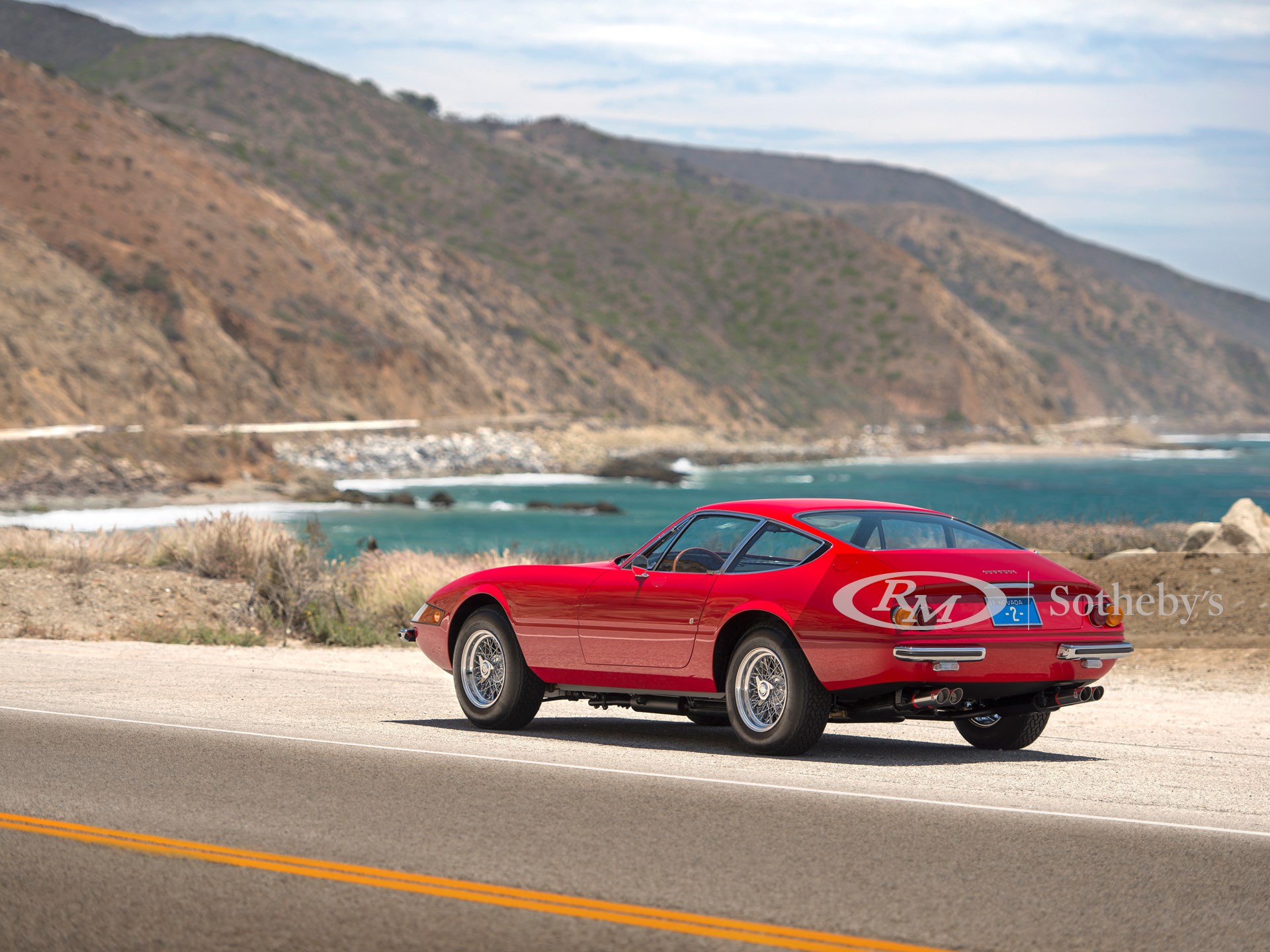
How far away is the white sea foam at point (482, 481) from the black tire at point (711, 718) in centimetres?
6005

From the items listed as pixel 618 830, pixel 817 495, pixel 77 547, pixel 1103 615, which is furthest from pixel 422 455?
pixel 618 830

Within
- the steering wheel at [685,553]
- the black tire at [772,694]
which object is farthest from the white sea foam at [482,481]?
the black tire at [772,694]

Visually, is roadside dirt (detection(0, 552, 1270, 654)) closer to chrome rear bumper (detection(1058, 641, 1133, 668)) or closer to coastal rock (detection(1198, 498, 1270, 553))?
coastal rock (detection(1198, 498, 1270, 553))

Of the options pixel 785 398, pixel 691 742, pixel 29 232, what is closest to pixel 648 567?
pixel 691 742

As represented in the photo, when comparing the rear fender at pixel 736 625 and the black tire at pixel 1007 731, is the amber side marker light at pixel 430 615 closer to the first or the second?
the rear fender at pixel 736 625

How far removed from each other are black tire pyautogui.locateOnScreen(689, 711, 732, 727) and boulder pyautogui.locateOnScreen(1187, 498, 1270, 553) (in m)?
12.0

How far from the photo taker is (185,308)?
76.8 m

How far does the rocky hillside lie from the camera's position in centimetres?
7562

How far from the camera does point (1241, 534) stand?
21.0 m

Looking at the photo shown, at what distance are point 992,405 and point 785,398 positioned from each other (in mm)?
23618

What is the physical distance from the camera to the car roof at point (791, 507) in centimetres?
959

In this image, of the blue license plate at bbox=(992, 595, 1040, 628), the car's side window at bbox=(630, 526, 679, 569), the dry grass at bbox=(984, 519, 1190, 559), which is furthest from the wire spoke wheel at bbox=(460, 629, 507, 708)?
the dry grass at bbox=(984, 519, 1190, 559)

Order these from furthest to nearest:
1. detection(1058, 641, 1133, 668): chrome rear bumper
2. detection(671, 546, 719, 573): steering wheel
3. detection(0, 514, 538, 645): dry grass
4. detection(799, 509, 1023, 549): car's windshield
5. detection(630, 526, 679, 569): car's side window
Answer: detection(0, 514, 538, 645): dry grass
detection(630, 526, 679, 569): car's side window
detection(671, 546, 719, 573): steering wheel
detection(799, 509, 1023, 549): car's windshield
detection(1058, 641, 1133, 668): chrome rear bumper

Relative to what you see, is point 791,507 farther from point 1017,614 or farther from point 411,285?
point 411,285
